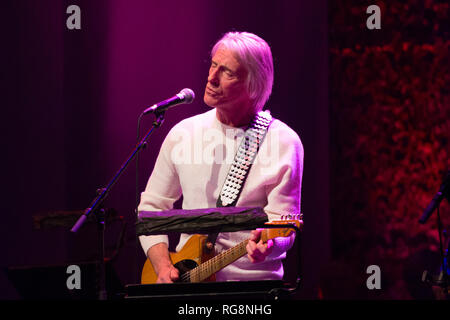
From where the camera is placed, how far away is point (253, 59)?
3469 millimetres

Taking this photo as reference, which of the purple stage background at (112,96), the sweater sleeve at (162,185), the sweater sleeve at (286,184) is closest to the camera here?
the sweater sleeve at (286,184)

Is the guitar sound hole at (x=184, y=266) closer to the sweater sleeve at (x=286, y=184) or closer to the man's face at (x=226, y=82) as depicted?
the sweater sleeve at (x=286, y=184)

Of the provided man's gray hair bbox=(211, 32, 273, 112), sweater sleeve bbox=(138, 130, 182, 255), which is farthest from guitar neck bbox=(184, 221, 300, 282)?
man's gray hair bbox=(211, 32, 273, 112)

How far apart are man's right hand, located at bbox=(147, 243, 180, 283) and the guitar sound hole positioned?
0.02 m

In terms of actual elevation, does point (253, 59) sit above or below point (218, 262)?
above

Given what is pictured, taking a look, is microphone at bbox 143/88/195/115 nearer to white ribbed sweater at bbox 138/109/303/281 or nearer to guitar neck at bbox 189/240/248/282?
white ribbed sweater at bbox 138/109/303/281

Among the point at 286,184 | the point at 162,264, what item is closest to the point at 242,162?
the point at 286,184

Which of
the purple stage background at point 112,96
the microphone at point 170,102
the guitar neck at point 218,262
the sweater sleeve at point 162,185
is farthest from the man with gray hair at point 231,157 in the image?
the purple stage background at point 112,96

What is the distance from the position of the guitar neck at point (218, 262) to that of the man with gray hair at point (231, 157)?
19 cm

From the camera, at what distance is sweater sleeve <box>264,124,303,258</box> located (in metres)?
3.29

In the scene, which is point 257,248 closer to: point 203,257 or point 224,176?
point 203,257

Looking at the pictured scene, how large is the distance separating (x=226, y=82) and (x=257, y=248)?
99 centimetres

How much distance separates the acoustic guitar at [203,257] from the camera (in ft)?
9.99

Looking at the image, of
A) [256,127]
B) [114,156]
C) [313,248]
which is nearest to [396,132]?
[313,248]
